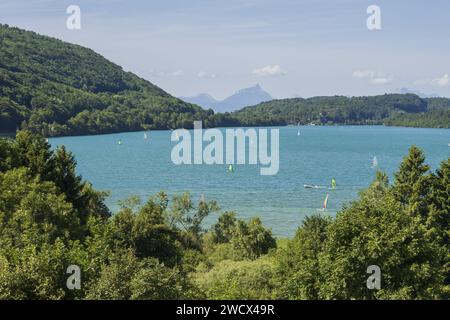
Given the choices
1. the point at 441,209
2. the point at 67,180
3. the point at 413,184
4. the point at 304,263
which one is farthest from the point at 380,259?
the point at 67,180

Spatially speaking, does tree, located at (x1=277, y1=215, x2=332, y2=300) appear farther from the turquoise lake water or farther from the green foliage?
the turquoise lake water

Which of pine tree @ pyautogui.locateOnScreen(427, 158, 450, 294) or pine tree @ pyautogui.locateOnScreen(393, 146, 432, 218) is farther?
pine tree @ pyautogui.locateOnScreen(393, 146, 432, 218)

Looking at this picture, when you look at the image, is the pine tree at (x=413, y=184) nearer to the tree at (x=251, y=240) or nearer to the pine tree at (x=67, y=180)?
the tree at (x=251, y=240)

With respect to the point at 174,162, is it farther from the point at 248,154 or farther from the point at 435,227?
the point at 435,227

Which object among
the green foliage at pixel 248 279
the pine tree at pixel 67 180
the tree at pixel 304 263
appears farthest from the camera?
the pine tree at pixel 67 180

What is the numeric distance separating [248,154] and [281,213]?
3032 inches

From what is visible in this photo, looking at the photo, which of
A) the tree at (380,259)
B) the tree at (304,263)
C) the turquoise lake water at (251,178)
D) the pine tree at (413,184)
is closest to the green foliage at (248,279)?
the tree at (304,263)

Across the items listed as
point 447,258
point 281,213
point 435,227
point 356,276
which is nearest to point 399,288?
point 356,276

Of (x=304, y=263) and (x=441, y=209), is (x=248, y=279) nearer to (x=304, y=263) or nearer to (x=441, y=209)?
(x=304, y=263)

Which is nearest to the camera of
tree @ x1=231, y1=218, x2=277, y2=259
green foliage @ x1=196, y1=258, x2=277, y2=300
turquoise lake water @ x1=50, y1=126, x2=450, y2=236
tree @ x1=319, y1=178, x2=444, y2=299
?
tree @ x1=319, y1=178, x2=444, y2=299

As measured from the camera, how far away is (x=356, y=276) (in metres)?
18.9

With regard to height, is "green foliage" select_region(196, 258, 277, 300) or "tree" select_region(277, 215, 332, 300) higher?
"tree" select_region(277, 215, 332, 300)

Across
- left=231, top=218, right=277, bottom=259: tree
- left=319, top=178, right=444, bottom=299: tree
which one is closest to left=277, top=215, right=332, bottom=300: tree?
left=319, top=178, right=444, bottom=299: tree

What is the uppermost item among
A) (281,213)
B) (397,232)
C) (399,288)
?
(397,232)
